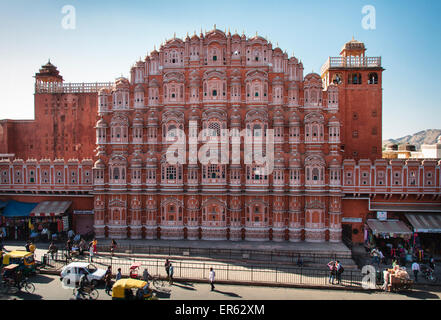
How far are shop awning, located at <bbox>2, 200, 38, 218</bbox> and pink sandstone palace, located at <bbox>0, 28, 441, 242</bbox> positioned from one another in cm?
454

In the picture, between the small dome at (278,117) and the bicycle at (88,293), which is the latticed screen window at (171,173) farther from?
the bicycle at (88,293)

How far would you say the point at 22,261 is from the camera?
2412 centimetres

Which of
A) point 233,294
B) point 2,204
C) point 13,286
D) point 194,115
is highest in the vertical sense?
point 194,115

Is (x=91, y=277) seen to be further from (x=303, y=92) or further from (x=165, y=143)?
(x=303, y=92)

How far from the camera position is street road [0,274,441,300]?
2175cm

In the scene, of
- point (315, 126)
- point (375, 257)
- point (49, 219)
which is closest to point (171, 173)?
point (49, 219)

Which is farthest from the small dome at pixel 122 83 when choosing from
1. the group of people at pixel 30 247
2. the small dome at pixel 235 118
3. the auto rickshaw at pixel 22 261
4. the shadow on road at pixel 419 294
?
the shadow on road at pixel 419 294

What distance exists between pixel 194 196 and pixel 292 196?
967 cm

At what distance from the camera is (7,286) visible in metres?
22.4

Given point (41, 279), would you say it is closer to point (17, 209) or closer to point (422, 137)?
point (17, 209)

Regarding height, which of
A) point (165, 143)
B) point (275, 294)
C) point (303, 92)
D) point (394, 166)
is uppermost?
point (303, 92)

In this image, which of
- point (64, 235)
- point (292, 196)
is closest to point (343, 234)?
point (292, 196)

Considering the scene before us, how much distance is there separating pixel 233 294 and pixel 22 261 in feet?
49.4

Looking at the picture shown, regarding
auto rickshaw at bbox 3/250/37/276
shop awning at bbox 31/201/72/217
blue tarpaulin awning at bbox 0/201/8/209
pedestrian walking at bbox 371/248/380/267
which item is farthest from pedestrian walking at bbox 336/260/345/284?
blue tarpaulin awning at bbox 0/201/8/209
